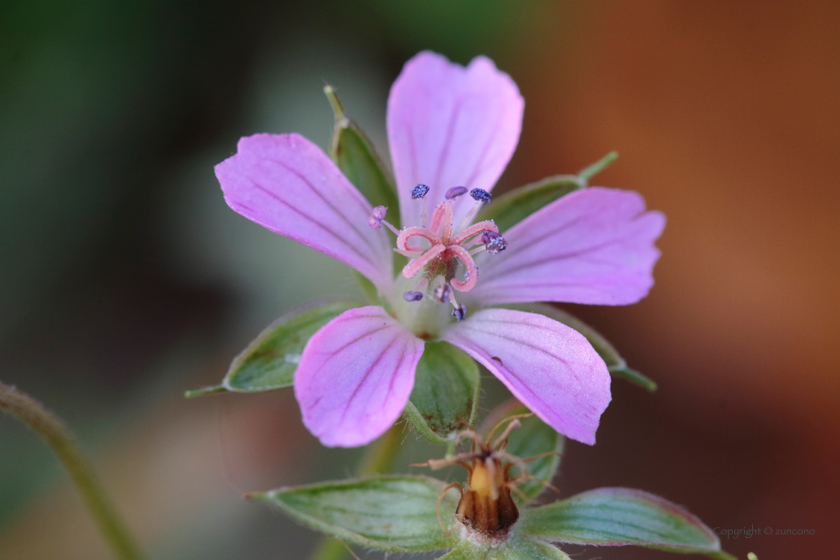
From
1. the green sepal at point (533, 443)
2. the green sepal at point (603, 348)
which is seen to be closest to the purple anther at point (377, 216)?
the green sepal at point (603, 348)

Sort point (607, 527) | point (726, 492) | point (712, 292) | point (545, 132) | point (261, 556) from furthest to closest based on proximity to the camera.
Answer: point (545, 132)
point (712, 292)
point (726, 492)
point (261, 556)
point (607, 527)

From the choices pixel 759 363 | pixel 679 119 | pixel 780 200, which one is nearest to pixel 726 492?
pixel 759 363

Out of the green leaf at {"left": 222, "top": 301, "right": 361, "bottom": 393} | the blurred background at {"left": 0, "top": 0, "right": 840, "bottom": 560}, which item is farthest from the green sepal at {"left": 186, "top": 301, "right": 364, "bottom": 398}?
the blurred background at {"left": 0, "top": 0, "right": 840, "bottom": 560}

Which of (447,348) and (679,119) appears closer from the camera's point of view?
(447,348)

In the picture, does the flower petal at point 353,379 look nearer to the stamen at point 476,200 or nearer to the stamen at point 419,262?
the stamen at point 419,262

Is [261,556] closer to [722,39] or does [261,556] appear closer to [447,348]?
[447,348]

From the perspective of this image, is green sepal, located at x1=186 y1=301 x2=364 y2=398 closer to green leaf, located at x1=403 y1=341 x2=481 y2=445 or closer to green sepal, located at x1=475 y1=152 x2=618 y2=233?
green leaf, located at x1=403 y1=341 x2=481 y2=445
